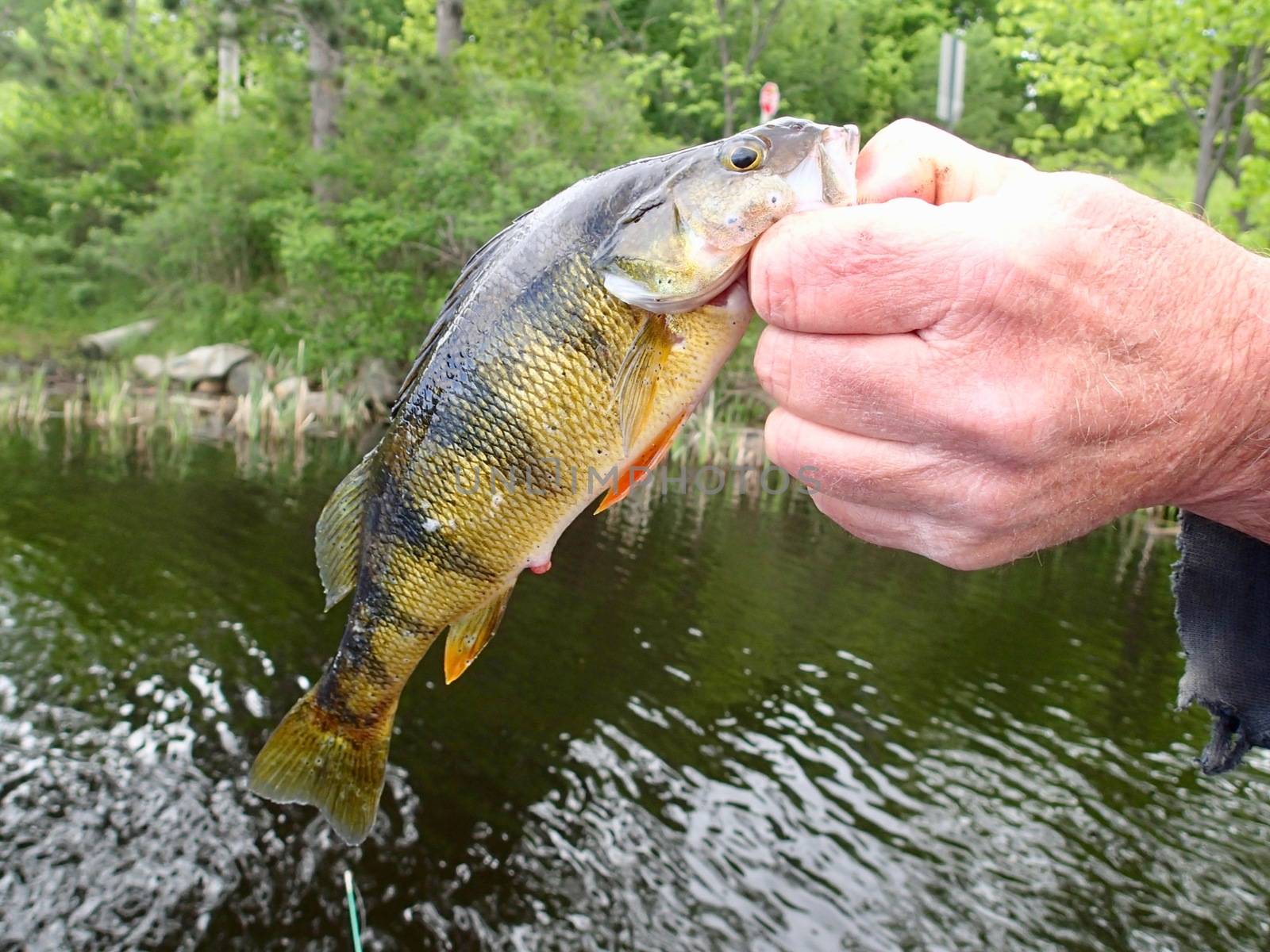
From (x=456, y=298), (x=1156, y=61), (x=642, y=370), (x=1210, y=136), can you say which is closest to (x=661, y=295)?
(x=642, y=370)

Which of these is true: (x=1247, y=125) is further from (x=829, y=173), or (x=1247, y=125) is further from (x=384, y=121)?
(x=384, y=121)

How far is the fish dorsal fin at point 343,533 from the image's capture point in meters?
2.30

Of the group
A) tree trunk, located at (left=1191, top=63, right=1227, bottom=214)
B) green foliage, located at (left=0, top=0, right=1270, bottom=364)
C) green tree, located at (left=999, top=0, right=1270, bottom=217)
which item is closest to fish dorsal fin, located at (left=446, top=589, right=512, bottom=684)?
green tree, located at (left=999, top=0, right=1270, bottom=217)

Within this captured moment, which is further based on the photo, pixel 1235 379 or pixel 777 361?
pixel 777 361

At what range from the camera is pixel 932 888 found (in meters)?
5.91

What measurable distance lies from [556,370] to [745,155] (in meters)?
→ 0.61

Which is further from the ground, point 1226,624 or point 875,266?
point 875,266

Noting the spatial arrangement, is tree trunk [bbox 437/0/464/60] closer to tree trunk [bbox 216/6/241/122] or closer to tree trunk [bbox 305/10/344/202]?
tree trunk [bbox 305/10/344/202]

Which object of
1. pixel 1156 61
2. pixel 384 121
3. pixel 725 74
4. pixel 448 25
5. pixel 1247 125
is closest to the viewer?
pixel 1247 125

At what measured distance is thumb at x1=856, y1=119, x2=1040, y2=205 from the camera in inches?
57.4

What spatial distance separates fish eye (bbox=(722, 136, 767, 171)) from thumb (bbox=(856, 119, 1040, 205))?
264 millimetres

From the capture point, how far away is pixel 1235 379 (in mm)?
1330

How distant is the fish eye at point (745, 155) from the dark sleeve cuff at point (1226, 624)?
126 cm

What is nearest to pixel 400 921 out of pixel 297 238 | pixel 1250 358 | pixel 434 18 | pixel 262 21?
pixel 1250 358
